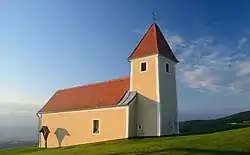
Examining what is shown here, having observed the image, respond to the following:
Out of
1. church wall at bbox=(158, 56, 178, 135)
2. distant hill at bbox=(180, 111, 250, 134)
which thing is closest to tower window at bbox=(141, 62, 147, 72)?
church wall at bbox=(158, 56, 178, 135)

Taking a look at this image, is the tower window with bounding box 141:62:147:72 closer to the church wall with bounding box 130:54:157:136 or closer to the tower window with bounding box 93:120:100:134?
the church wall with bounding box 130:54:157:136

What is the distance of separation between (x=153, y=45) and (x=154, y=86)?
14.2 feet

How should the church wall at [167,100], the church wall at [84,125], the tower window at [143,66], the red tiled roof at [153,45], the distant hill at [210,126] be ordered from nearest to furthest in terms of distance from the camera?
the church wall at [167,100], the church wall at [84,125], the tower window at [143,66], the red tiled roof at [153,45], the distant hill at [210,126]

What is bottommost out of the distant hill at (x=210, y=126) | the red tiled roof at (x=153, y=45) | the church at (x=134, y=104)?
the distant hill at (x=210, y=126)

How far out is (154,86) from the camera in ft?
91.1

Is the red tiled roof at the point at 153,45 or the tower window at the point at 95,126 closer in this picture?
the red tiled roof at the point at 153,45

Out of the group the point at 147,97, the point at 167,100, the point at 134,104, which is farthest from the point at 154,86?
the point at 134,104

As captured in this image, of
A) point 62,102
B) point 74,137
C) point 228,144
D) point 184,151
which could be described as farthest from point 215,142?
point 62,102

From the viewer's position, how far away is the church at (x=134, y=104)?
2755cm

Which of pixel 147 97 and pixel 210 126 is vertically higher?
pixel 147 97

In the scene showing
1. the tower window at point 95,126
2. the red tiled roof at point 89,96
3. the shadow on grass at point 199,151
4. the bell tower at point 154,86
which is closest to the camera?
the shadow on grass at point 199,151

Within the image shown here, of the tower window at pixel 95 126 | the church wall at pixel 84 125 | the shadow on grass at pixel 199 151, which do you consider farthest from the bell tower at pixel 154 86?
the shadow on grass at pixel 199 151

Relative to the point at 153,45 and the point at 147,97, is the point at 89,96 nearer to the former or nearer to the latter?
the point at 147,97

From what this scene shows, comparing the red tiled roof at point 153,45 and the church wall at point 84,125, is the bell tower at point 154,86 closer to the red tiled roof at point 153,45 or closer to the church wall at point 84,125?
the red tiled roof at point 153,45
